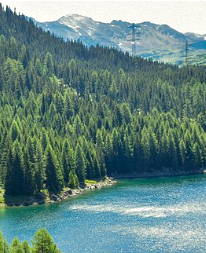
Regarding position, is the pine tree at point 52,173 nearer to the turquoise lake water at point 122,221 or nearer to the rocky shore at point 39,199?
the rocky shore at point 39,199

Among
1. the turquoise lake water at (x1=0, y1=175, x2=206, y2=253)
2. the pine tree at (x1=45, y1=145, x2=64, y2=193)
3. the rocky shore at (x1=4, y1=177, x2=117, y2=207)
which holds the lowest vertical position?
the turquoise lake water at (x1=0, y1=175, x2=206, y2=253)

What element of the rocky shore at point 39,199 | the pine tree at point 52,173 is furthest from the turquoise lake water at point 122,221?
the pine tree at point 52,173

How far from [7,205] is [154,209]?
43.2 metres

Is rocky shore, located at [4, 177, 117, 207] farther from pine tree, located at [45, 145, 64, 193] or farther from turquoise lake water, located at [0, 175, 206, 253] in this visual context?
turquoise lake water, located at [0, 175, 206, 253]

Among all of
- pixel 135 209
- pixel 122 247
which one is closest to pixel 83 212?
pixel 135 209

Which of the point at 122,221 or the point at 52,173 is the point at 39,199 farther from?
the point at 122,221

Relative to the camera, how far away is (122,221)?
147 m

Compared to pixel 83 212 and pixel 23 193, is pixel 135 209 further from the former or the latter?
pixel 23 193

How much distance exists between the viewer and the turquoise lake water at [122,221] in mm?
123625

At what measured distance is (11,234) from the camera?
138625 millimetres

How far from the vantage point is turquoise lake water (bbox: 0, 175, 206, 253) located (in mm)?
123625

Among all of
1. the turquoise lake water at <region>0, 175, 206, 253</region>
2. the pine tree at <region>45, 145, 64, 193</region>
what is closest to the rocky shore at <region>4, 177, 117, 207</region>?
the pine tree at <region>45, 145, 64, 193</region>

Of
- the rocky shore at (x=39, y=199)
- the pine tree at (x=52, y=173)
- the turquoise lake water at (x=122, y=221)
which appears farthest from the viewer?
the pine tree at (x=52, y=173)

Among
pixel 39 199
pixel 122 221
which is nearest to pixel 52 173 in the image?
pixel 39 199
